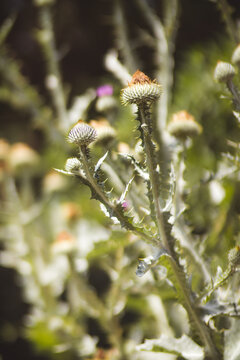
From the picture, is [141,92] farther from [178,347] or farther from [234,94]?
[178,347]

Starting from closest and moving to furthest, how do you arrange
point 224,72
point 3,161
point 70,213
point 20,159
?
point 224,72 → point 70,213 → point 3,161 → point 20,159

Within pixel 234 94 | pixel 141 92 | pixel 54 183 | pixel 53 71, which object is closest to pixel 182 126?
pixel 234 94

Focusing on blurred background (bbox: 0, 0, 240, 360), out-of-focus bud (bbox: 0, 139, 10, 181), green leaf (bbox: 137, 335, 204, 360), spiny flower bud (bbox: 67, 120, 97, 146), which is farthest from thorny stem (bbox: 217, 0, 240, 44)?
out-of-focus bud (bbox: 0, 139, 10, 181)

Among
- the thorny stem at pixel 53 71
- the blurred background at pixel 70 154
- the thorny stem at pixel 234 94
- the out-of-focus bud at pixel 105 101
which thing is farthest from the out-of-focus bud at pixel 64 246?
the thorny stem at pixel 234 94

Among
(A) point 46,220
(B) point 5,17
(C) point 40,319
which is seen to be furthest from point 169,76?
(B) point 5,17

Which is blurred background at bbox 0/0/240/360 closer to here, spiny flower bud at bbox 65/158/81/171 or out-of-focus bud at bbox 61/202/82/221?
out-of-focus bud at bbox 61/202/82/221

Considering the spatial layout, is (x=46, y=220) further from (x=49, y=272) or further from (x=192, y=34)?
(x=192, y=34)
